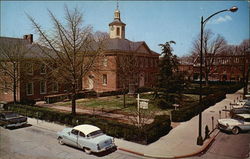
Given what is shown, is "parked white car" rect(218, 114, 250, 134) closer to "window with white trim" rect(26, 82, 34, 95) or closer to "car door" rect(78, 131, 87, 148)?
"car door" rect(78, 131, 87, 148)

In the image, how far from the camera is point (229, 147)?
12094 mm

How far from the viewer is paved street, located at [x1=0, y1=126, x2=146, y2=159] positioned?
11.2 metres

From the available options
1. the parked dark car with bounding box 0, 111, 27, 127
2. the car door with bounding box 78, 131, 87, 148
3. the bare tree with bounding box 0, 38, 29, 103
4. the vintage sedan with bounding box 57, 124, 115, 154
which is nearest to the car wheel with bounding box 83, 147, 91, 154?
the vintage sedan with bounding box 57, 124, 115, 154

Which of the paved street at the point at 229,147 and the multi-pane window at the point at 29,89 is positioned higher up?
the multi-pane window at the point at 29,89

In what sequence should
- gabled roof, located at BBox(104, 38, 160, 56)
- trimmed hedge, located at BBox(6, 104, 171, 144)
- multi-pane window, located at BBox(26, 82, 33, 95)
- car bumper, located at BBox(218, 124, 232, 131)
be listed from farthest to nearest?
gabled roof, located at BBox(104, 38, 160, 56)
multi-pane window, located at BBox(26, 82, 33, 95)
car bumper, located at BBox(218, 124, 232, 131)
trimmed hedge, located at BBox(6, 104, 171, 144)

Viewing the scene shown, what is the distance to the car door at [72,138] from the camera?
1226 cm

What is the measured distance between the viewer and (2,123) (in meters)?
16.8

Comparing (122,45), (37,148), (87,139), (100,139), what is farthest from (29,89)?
(100,139)

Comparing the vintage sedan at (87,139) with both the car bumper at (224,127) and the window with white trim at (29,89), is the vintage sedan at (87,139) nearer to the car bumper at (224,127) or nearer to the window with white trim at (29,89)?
the car bumper at (224,127)

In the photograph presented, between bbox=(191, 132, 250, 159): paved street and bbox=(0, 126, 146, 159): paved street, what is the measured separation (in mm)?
4557

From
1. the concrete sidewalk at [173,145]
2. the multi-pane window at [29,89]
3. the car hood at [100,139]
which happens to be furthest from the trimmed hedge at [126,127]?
the multi-pane window at [29,89]

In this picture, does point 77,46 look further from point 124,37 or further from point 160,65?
point 124,37

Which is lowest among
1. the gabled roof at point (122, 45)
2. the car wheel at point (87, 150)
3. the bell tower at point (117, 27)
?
the car wheel at point (87, 150)

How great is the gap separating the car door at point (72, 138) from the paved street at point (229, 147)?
7411 mm
